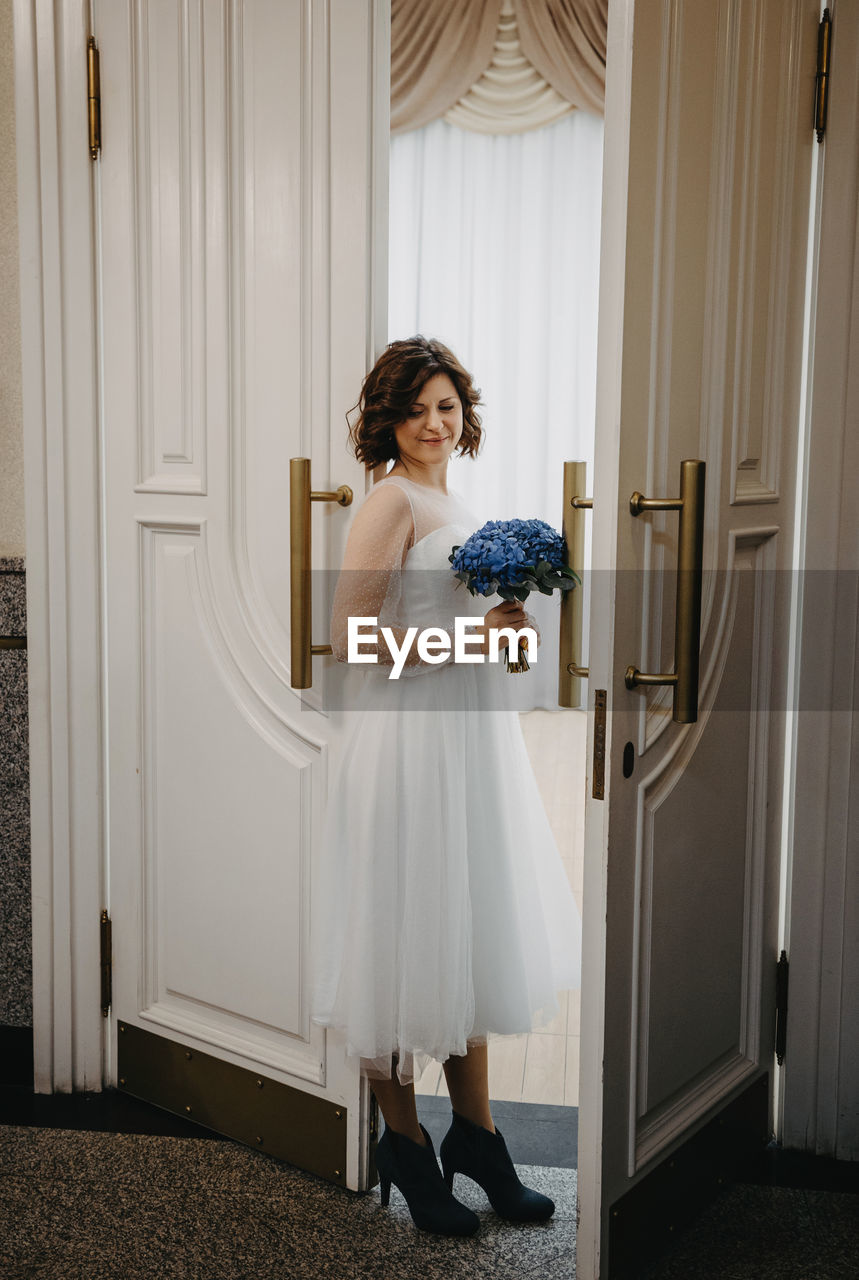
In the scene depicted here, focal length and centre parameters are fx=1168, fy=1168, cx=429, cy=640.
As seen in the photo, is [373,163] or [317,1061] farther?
[317,1061]

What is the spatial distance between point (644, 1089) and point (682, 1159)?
206mm

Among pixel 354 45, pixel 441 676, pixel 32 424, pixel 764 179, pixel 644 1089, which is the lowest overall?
pixel 644 1089

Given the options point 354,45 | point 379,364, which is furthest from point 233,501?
point 354,45

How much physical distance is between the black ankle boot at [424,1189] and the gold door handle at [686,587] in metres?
0.93

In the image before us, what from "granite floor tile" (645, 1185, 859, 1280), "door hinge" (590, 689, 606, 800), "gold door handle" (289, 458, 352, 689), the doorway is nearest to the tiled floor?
"granite floor tile" (645, 1185, 859, 1280)

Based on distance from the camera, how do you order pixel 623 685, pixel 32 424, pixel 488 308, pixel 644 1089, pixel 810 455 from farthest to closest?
pixel 488 308 → pixel 32 424 → pixel 810 455 → pixel 644 1089 → pixel 623 685

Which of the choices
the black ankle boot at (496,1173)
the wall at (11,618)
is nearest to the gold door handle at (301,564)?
the wall at (11,618)

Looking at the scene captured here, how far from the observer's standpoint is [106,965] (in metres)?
2.47

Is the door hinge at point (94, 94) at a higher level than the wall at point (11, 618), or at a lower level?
higher

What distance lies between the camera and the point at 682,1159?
2002 millimetres

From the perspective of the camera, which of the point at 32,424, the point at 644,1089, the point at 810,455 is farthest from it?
the point at 32,424

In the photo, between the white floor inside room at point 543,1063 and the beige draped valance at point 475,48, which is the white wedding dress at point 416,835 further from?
the beige draped valance at point 475,48

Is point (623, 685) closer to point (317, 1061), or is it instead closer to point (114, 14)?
point (317, 1061)

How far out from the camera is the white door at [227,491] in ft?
6.65
